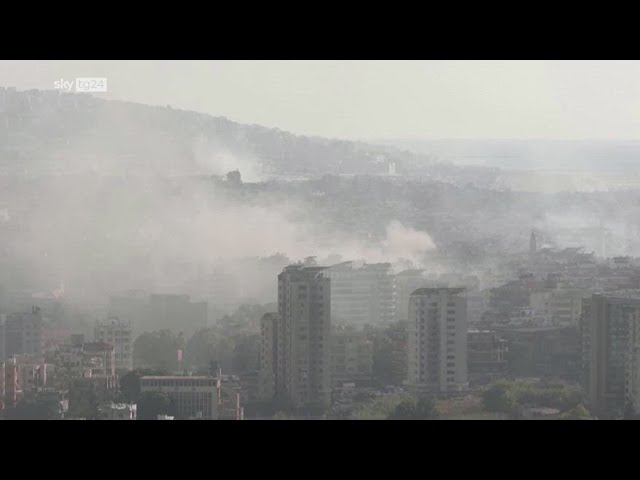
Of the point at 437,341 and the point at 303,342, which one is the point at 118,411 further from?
the point at 437,341

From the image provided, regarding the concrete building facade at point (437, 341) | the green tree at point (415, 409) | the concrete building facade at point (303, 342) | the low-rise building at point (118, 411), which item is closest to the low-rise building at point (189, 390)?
the low-rise building at point (118, 411)

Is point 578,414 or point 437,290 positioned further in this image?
point 437,290

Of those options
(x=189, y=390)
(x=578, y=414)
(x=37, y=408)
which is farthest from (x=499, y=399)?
(x=37, y=408)

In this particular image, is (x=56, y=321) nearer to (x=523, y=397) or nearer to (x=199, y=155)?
(x=199, y=155)

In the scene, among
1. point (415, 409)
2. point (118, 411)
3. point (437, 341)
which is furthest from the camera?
point (437, 341)

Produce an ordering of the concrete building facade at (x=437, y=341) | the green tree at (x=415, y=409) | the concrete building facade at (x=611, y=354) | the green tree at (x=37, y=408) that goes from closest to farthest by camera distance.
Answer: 1. the green tree at (x=37, y=408)
2. the green tree at (x=415, y=409)
3. the concrete building facade at (x=611, y=354)
4. the concrete building facade at (x=437, y=341)

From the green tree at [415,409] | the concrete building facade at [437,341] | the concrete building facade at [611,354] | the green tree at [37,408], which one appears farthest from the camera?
the concrete building facade at [437,341]

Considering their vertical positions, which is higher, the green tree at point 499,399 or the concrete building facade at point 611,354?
the concrete building facade at point 611,354

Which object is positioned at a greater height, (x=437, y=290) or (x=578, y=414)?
(x=437, y=290)

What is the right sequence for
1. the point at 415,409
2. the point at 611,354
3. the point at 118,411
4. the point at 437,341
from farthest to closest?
the point at 437,341 < the point at 611,354 < the point at 415,409 < the point at 118,411

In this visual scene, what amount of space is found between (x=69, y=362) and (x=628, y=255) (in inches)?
121

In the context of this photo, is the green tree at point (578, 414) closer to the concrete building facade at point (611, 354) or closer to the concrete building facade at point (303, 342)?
the concrete building facade at point (611, 354)
